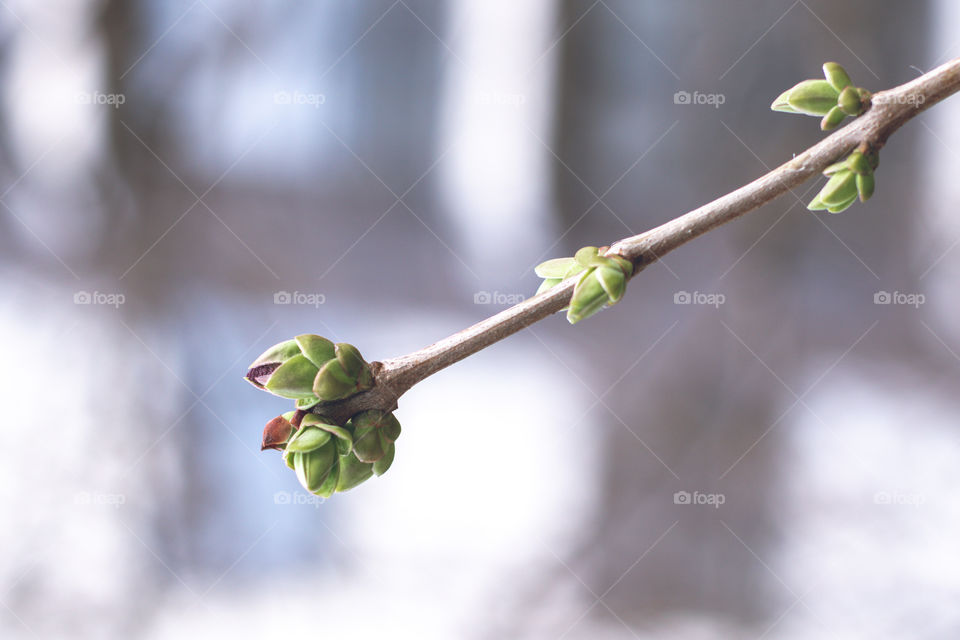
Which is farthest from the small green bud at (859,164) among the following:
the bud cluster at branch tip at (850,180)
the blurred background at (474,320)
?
the blurred background at (474,320)

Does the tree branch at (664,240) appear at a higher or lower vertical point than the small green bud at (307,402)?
higher

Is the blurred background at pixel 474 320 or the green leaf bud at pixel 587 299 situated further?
the blurred background at pixel 474 320

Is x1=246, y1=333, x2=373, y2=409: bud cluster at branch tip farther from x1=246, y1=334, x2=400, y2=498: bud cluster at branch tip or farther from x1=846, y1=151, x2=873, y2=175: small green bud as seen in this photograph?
x1=846, y1=151, x2=873, y2=175: small green bud

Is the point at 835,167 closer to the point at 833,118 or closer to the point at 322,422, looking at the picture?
the point at 833,118

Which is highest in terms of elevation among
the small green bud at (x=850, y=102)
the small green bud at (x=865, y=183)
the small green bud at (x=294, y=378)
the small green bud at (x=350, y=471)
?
the small green bud at (x=850, y=102)

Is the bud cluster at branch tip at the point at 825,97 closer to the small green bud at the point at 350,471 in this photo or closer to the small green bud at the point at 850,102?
the small green bud at the point at 850,102

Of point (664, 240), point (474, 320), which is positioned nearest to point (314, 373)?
point (664, 240)

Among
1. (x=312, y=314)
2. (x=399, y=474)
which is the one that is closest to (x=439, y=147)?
(x=312, y=314)
